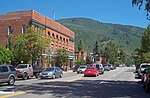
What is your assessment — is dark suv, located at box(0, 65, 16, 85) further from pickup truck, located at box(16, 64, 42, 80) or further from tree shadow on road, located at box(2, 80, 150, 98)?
pickup truck, located at box(16, 64, 42, 80)

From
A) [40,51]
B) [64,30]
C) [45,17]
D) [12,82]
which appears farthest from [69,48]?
[12,82]

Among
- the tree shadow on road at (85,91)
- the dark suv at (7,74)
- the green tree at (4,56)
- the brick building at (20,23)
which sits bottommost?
the tree shadow on road at (85,91)

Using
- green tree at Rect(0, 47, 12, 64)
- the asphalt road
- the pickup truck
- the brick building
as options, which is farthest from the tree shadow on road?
the brick building

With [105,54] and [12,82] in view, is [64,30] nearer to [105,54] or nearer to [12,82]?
[12,82]

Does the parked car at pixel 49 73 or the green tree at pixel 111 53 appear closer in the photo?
the parked car at pixel 49 73

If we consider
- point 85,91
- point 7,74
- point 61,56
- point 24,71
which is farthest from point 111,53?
point 85,91

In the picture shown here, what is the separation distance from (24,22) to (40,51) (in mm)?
13039

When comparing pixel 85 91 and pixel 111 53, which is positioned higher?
pixel 111 53

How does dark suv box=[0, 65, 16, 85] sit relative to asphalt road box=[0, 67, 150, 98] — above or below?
above

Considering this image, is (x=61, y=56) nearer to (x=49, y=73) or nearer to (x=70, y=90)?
(x=49, y=73)

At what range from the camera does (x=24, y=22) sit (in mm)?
58094

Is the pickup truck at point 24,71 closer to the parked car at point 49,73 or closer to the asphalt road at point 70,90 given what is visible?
the parked car at point 49,73

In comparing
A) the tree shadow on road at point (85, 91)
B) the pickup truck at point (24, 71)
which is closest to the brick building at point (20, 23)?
the pickup truck at point (24, 71)

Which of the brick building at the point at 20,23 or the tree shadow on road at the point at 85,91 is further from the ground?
the brick building at the point at 20,23
